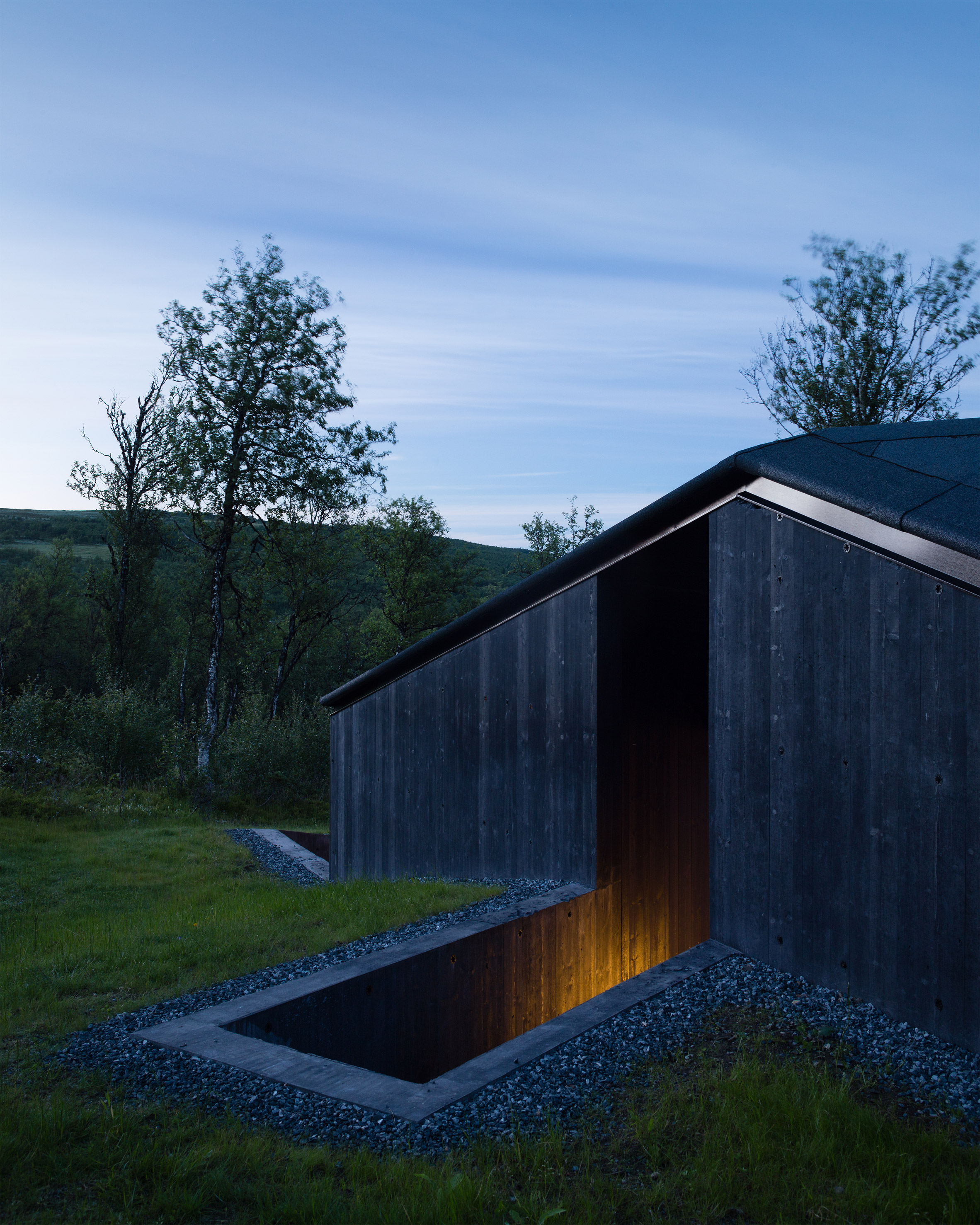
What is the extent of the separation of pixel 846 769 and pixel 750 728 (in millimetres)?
730

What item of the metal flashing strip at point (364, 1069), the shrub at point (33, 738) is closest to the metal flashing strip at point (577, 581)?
the metal flashing strip at point (364, 1069)

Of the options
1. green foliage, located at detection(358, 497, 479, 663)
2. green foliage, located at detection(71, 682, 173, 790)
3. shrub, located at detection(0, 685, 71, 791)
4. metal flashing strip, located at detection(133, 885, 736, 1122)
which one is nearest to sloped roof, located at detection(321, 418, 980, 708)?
metal flashing strip, located at detection(133, 885, 736, 1122)

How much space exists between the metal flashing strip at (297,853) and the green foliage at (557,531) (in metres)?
29.3

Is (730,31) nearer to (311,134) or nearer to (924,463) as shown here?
(311,134)

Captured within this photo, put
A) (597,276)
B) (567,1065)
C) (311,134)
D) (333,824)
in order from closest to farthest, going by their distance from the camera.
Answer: (567,1065)
(333,824)
(311,134)
(597,276)

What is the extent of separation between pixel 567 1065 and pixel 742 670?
110 inches

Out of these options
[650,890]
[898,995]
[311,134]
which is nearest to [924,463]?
[898,995]

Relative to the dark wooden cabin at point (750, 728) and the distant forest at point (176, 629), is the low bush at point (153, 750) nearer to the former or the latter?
the dark wooden cabin at point (750, 728)

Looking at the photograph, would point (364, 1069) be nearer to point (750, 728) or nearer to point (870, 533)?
point (750, 728)

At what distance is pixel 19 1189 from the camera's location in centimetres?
278

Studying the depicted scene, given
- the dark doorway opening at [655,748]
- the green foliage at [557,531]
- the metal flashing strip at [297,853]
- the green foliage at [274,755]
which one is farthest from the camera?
the green foliage at [557,531]

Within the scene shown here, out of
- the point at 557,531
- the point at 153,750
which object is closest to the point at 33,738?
the point at 153,750

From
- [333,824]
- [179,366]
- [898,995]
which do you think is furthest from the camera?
[179,366]

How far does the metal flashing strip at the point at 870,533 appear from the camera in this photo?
→ 13.3ft
